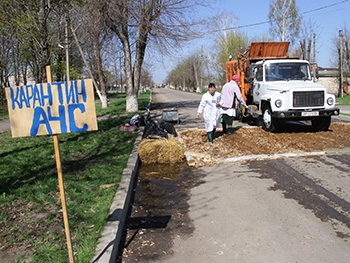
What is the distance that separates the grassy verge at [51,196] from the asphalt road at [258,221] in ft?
2.22

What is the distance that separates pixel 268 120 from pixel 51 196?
758 centimetres

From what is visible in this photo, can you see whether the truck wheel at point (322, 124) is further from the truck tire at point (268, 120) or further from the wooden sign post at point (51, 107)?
the wooden sign post at point (51, 107)

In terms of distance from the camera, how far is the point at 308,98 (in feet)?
34.3

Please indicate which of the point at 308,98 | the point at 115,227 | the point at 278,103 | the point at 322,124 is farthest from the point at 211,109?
the point at 115,227

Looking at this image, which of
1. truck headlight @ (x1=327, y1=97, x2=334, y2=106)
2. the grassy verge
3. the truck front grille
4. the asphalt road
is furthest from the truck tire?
the grassy verge

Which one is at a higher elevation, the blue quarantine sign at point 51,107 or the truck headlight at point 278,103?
the blue quarantine sign at point 51,107

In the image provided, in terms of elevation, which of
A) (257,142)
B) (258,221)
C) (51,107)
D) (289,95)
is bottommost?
(258,221)

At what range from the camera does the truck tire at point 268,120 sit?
11.0 m

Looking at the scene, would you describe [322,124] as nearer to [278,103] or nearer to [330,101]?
[330,101]

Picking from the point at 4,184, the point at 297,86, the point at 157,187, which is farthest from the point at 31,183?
the point at 297,86

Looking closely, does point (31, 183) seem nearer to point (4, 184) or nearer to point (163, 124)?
point (4, 184)

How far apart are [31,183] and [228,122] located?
6013 mm

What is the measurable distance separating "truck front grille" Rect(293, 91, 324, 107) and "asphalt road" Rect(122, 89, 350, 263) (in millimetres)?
3742

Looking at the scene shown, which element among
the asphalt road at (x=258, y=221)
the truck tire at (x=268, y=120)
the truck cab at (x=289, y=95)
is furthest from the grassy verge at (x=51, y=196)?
the truck cab at (x=289, y=95)
